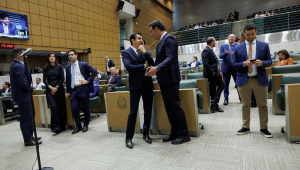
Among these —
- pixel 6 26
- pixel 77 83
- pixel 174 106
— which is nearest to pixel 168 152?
pixel 174 106

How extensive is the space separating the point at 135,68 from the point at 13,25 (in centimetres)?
746

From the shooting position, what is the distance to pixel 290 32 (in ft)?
31.3

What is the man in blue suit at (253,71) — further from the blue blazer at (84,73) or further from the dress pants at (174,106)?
the blue blazer at (84,73)

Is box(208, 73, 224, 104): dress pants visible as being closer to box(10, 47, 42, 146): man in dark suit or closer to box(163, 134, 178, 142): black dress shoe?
box(163, 134, 178, 142): black dress shoe

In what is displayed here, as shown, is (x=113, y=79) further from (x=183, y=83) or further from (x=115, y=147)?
(x=115, y=147)

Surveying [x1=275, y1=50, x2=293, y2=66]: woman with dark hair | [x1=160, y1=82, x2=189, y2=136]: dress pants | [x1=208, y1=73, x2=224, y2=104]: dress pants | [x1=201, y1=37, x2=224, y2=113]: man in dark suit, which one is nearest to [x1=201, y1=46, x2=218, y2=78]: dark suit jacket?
[x1=201, y1=37, x2=224, y2=113]: man in dark suit

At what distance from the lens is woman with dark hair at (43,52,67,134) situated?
11.3 feet

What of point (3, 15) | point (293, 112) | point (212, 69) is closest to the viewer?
point (293, 112)

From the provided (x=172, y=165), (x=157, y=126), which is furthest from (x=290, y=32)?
(x=172, y=165)

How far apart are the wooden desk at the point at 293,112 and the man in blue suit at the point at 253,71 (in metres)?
0.24

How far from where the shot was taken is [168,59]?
7.28 ft

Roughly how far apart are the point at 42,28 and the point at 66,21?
143cm

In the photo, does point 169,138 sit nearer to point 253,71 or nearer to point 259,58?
point 253,71

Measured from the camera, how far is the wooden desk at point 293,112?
2182mm
